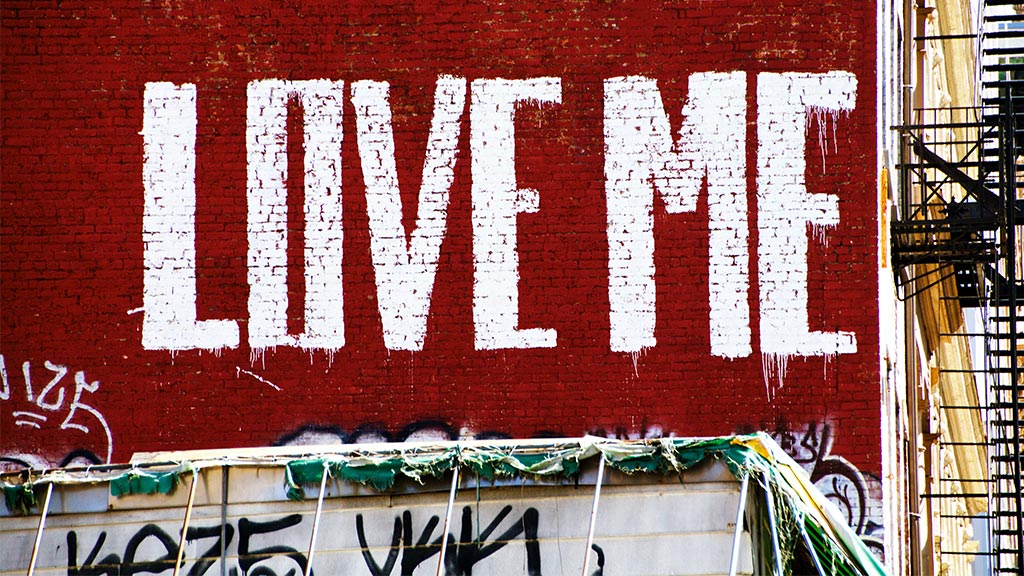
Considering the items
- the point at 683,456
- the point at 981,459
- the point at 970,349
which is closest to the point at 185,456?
the point at 683,456

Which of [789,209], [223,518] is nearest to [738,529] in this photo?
[223,518]

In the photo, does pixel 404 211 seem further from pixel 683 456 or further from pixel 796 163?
pixel 683 456

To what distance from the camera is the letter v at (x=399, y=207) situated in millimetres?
13578

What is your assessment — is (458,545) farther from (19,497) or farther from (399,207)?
(399,207)

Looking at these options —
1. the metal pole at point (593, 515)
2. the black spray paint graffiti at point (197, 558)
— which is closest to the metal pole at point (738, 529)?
the metal pole at point (593, 515)

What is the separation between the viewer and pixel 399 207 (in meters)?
13.6

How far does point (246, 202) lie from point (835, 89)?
18.4 feet

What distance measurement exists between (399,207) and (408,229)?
23cm

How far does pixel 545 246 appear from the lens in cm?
1350

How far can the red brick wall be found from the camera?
13281 millimetres

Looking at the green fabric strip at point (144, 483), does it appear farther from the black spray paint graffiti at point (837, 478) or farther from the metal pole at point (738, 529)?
the black spray paint graffiti at point (837, 478)

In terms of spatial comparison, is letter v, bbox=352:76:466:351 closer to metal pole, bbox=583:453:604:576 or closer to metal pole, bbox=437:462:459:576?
metal pole, bbox=437:462:459:576

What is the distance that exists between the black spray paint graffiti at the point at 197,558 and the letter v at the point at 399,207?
4.46m

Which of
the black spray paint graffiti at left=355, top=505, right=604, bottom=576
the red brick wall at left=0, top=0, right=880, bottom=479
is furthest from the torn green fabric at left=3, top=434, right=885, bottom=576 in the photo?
the red brick wall at left=0, top=0, right=880, bottom=479
